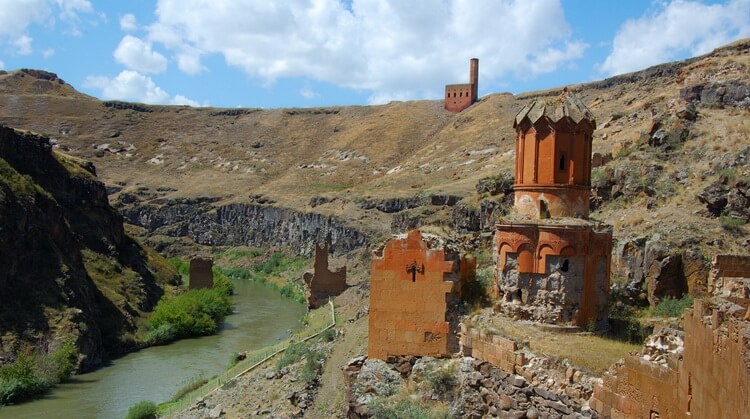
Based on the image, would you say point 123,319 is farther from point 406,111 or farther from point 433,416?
point 406,111

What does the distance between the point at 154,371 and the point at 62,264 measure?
895 centimetres

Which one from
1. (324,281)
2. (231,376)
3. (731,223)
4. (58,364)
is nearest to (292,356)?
(231,376)

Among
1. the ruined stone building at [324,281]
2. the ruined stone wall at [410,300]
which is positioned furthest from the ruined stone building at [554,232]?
the ruined stone building at [324,281]

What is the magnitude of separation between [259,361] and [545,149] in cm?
1461

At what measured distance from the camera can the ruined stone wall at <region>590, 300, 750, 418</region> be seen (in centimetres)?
589

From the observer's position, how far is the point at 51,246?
1335 inches

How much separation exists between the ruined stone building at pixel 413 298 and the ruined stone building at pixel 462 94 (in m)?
75.5

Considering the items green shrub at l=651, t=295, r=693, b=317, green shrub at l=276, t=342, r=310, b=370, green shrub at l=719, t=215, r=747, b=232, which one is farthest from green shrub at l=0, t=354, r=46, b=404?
green shrub at l=719, t=215, r=747, b=232

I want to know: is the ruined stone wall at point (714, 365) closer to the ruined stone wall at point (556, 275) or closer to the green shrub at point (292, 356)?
the ruined stone wall at point (556, 275)

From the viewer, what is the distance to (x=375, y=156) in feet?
273

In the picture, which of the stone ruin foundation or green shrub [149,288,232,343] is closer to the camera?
the stone ruin foundation

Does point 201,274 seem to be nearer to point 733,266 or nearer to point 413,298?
point 413,298

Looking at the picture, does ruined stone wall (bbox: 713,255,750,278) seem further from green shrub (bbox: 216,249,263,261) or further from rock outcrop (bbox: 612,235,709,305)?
green shrub (bbox: 216,249,263,261)

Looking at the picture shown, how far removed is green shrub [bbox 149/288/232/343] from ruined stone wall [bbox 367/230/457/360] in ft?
77.6
